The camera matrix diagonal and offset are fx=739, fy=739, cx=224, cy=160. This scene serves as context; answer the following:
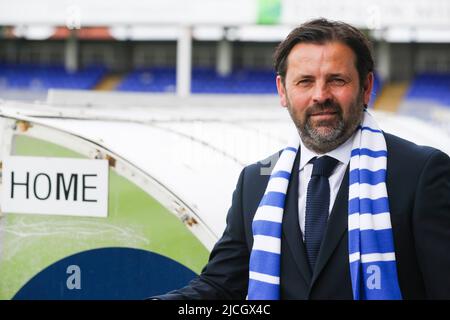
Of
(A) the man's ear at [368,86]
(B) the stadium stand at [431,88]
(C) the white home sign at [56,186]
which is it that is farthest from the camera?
(B) the stadium stand at [431,88]

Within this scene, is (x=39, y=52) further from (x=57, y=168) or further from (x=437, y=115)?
(x=57, y=168)

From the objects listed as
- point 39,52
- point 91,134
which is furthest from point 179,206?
point 39,52

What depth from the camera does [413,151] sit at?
225 cm

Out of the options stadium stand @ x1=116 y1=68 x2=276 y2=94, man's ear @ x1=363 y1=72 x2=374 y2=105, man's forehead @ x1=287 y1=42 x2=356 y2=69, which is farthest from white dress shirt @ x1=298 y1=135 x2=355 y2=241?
stadium stand @ x1=116 y1=68 x2=276 y2=94

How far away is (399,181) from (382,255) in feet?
0.77

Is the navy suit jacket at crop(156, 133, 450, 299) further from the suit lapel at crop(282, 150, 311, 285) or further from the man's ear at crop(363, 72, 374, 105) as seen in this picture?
the man's ear at crop(363, 72, 374, 105)

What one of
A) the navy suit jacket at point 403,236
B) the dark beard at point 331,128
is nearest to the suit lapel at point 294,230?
the navy suit jacket at point 403,236

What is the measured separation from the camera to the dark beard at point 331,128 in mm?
2256

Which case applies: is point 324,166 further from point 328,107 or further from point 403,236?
point 403,236

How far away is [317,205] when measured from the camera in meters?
2.27

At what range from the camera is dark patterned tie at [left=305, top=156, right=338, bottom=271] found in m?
2.25

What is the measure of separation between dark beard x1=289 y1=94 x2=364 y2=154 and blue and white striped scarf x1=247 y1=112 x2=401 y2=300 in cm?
5

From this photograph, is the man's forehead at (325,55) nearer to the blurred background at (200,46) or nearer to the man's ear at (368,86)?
the man's ear at (368,86)

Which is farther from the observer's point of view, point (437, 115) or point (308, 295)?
point (437, 115)
